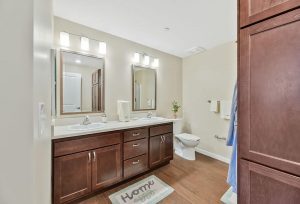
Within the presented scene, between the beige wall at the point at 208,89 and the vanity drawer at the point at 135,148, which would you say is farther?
the beige wall at the point at 208,89

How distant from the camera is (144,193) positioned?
5.68 ft

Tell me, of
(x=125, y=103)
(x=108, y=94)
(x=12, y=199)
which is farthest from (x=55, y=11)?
(x=12, y=199)

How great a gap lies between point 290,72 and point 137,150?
5.91 ft

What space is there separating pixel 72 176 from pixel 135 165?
0.81 meters

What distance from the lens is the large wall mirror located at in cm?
261

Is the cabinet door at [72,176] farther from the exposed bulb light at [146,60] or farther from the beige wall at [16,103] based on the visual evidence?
the exposed bulb light at [146,60]

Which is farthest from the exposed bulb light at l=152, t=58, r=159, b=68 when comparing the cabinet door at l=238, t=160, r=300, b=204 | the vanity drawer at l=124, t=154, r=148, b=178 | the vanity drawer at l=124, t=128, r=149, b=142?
the cabinet door at l=238, t=160, r=300, b=204

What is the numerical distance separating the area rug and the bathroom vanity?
0.15 meters

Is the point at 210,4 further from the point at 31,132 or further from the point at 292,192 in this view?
the point at 31,132

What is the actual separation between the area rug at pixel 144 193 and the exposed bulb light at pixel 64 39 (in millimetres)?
2106

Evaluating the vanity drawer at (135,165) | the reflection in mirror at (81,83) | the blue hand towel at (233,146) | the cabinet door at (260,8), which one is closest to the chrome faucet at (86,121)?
the reflection in mirror at (81,83)

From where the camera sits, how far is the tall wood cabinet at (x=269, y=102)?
731 mm

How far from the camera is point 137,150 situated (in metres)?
2.00

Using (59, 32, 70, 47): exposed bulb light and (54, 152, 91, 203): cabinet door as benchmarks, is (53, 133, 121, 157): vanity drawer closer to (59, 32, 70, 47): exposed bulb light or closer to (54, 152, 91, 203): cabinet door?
(54, 152, 91, 203): cabinet door
